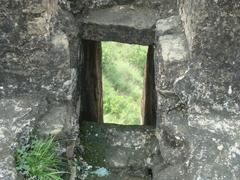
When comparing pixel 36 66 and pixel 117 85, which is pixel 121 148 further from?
pixel 117 85

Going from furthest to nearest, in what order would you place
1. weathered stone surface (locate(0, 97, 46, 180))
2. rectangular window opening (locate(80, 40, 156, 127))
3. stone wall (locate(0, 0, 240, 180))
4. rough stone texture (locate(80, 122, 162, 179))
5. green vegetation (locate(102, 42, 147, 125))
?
1. green vegetation (locate(102, 42, 147, 125))
2. rectangular window opening (locate(80, 40, 156, 127))
3. rough stone texture (locate(80, 122, 162, 179))
4. stone wall (locate(0, 0, 240, 180))
5. weathered stone surface (locate(0, 97, 46, 180))

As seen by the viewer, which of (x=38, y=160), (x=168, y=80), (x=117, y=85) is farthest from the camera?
(x=117, y=85)

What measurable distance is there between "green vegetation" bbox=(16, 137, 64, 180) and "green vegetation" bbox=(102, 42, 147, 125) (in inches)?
193

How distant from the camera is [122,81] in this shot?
388 inches

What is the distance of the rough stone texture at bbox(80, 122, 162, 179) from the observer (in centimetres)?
392

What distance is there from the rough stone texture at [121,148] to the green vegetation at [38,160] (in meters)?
0.53

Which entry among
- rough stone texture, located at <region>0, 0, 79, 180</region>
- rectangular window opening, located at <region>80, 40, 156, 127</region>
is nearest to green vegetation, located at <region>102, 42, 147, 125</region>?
rectangular window opening, located at <region>80, 40, 156, 127</region>

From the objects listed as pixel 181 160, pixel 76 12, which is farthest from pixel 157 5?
pixel 181 160

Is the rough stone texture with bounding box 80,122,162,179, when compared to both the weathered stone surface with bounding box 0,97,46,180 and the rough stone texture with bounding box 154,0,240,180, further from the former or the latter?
the weathered stone surface with bounding box 0,97,46,180

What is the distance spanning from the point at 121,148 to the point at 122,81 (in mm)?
5867

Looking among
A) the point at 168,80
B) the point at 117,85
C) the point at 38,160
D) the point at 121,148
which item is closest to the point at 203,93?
the point at 168,80

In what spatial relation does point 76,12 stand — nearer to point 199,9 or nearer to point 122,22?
point 122,22

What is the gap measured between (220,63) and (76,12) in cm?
116

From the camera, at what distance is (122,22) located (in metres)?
3.96
